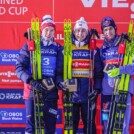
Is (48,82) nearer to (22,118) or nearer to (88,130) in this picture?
(88,130)

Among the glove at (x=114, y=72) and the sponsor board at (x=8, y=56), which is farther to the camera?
the sponsor board at (x=8, y=56)

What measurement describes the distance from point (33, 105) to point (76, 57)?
658mm

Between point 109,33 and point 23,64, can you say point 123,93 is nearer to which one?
point 109,33

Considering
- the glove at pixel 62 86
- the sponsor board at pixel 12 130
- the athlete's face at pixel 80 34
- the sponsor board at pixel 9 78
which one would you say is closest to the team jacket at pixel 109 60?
the athlete's face at pixel 80 34

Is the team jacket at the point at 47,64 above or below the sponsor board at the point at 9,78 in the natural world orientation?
above

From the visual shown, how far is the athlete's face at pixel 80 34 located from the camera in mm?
3859

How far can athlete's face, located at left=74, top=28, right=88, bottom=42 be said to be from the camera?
152 inches

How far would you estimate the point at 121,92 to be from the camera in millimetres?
3826

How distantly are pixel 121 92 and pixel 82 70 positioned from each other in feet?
1.49

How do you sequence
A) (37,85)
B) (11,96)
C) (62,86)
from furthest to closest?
(11,96) → (62,86) → (37,85)

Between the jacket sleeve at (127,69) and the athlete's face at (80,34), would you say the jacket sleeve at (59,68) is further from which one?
the jacket sleeve at (127,69)

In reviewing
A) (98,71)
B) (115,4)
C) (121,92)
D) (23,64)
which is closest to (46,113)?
(23,64)

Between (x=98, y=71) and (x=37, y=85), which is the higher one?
(x=98, y=71)

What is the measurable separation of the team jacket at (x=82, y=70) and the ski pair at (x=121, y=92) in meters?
0.19
